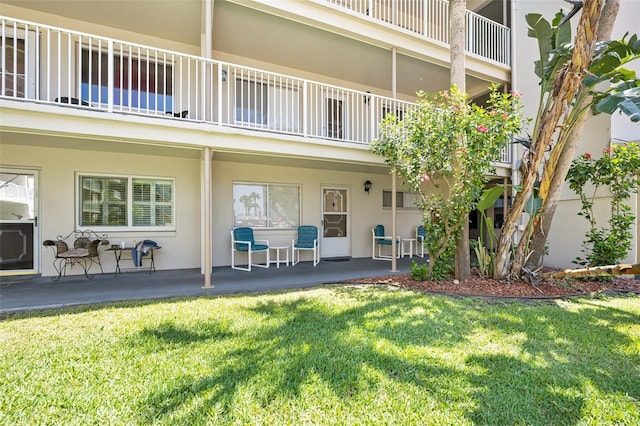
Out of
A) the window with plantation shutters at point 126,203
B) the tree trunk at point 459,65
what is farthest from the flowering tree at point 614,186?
the window with plantation shutters at point 126,203

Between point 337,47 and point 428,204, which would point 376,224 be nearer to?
point 428,204

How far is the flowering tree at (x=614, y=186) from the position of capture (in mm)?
6199

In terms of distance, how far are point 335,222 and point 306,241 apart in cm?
A: 142

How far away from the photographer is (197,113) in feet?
20.0

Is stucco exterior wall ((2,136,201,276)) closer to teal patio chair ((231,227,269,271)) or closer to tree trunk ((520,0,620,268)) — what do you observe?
teal patio chair ((231,227,269,271))

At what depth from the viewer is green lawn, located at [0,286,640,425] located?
89.3 inches

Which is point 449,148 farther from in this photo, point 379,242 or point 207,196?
point 379,242

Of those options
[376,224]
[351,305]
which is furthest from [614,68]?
[376,224]

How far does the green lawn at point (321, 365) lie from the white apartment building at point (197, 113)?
242cm

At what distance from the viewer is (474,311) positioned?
4.46 metres

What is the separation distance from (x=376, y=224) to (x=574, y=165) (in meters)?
5.33

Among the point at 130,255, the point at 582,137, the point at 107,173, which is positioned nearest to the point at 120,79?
the point at 107,173

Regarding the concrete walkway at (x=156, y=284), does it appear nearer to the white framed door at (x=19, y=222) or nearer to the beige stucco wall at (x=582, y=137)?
the white framed door at (x=19, y=222)

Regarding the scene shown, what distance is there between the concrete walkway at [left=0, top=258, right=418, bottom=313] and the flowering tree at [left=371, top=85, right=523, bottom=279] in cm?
204
